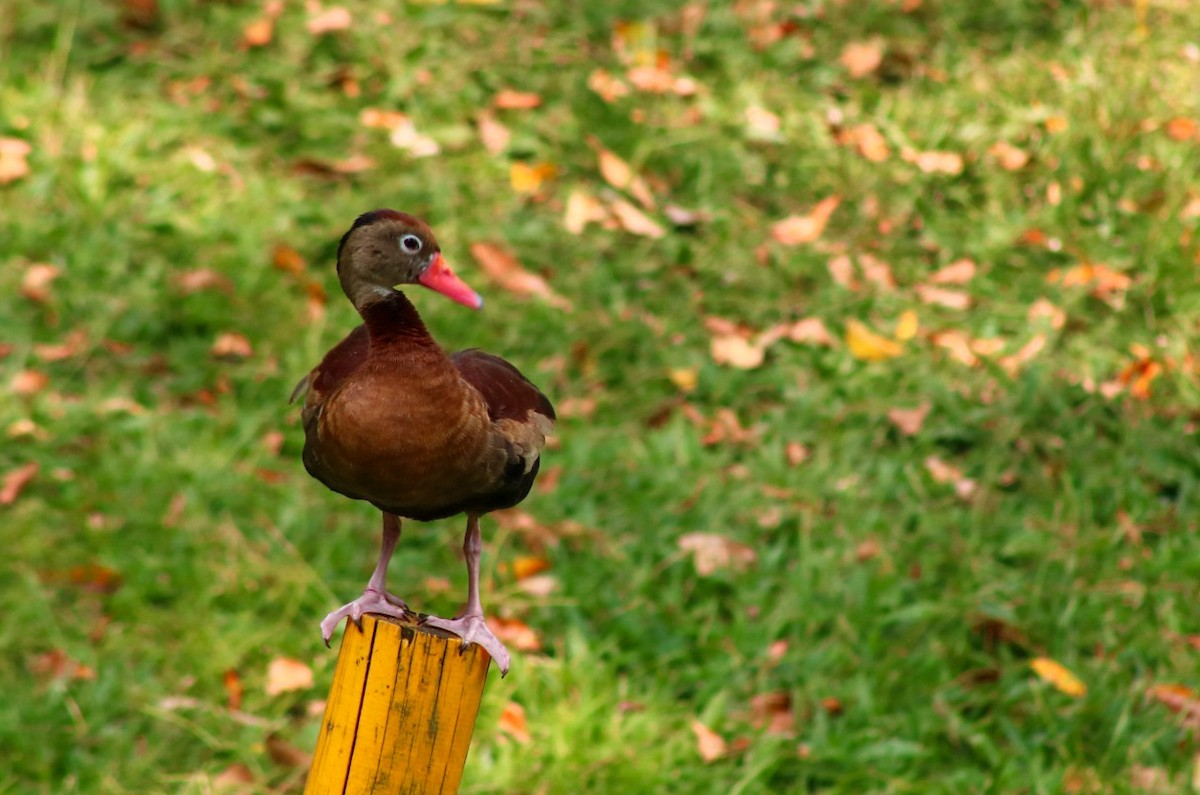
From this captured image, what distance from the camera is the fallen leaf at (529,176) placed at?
5758 mm

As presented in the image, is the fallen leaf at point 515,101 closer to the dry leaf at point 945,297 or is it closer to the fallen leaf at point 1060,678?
the dry leaf at point 945,297

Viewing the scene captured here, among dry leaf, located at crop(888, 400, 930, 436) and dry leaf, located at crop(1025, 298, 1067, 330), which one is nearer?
dry leaf, located at crop(888, 400, 930, 436)

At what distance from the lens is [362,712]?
2.17 m

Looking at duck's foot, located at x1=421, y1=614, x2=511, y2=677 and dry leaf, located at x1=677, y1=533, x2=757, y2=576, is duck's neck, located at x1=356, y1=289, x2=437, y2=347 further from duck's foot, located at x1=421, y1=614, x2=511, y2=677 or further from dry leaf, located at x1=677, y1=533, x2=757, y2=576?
dry leaf, located at x1=677, y1=533, x2=757, y2=576

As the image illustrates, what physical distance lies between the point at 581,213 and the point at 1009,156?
1.78m

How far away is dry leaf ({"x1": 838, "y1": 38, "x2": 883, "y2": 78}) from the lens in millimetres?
6422

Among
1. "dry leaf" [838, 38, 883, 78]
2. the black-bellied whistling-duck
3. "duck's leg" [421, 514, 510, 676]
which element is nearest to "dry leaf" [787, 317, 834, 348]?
"dry leaf" [838, 38, 883, 78]

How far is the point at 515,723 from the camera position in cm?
371

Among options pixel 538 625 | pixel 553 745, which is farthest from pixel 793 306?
pixel 553 745

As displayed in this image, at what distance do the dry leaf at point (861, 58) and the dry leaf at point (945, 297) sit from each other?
4.60 ft

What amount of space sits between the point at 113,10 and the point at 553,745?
4110 mm

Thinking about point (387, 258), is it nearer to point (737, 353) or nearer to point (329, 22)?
point (737, 353)

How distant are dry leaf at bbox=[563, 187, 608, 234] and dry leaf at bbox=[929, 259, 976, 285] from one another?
1.28m

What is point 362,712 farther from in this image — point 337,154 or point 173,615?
point 337,154
